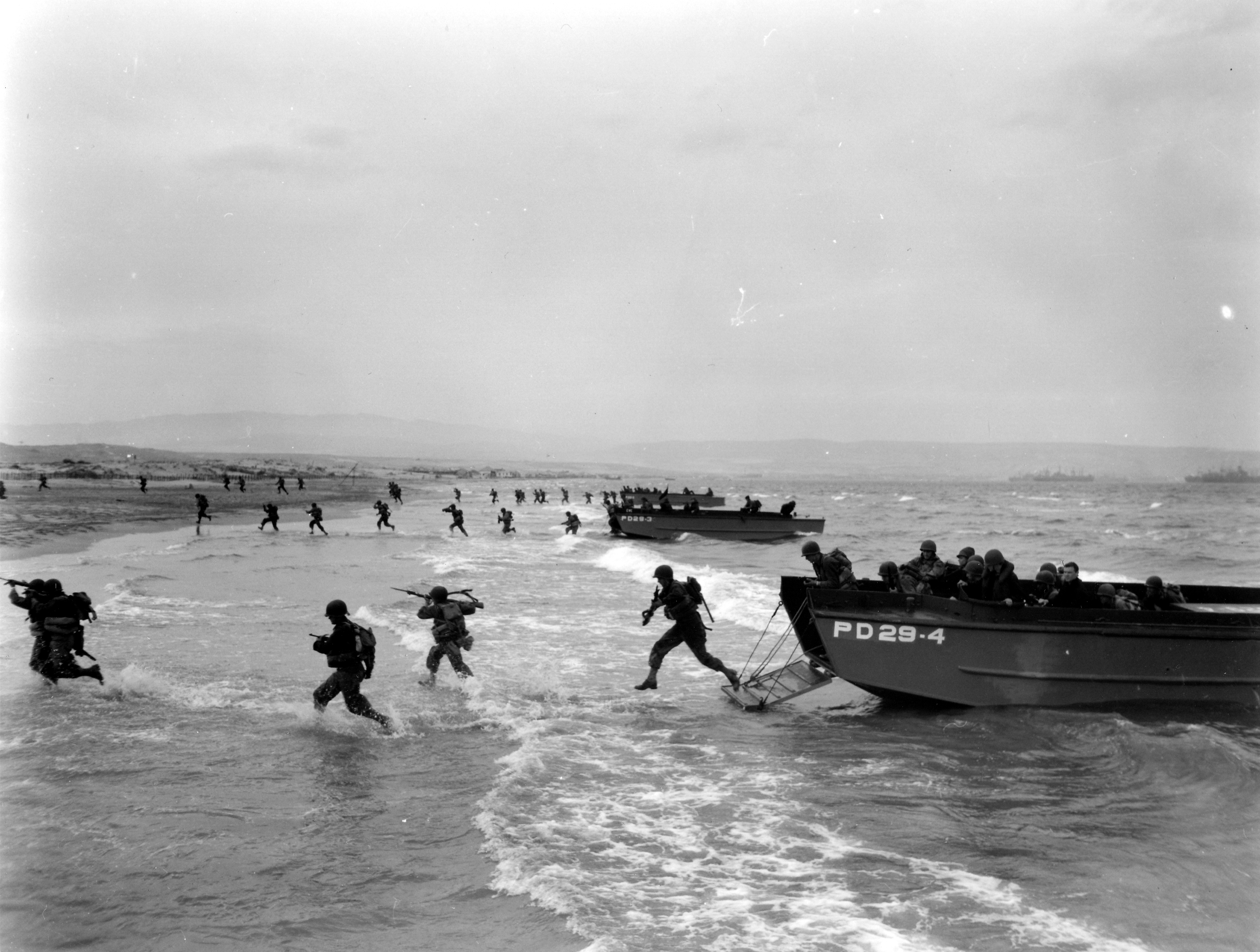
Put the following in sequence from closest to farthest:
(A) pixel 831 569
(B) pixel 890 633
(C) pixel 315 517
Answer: (B) pixel 890 633 → (A) pixel 831 569 → (C) pixel 315 517

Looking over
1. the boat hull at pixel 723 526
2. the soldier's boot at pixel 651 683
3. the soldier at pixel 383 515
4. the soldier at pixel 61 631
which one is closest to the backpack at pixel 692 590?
the soldier's boot at pixel 651 683

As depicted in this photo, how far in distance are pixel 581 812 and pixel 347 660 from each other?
10.6 ft

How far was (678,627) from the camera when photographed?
10523 mm

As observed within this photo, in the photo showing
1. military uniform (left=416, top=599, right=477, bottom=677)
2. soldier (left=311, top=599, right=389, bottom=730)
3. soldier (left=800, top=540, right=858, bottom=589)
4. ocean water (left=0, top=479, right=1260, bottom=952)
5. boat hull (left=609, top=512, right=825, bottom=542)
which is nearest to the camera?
ocean water (left=0, top=479, right=1260, bottom=952)

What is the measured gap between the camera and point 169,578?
21.0 m

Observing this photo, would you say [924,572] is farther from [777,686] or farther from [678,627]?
[678,627]

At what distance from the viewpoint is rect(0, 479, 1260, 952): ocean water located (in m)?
5.07

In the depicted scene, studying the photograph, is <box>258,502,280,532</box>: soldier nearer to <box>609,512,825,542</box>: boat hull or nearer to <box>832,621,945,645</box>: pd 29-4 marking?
<box>609,512,825,542</box>: boat hull

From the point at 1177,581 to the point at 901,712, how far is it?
2462 centimetres

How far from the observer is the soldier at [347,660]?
878cm

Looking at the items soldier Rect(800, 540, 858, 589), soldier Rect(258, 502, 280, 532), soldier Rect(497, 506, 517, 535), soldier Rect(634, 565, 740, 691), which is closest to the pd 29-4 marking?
soldier Rect(800, 540, 858, 589)

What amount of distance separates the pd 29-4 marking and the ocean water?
0.88m

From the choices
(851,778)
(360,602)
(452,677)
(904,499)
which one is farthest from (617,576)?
(904,499)

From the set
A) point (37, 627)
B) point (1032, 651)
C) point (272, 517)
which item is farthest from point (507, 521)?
point (1032, 651)
